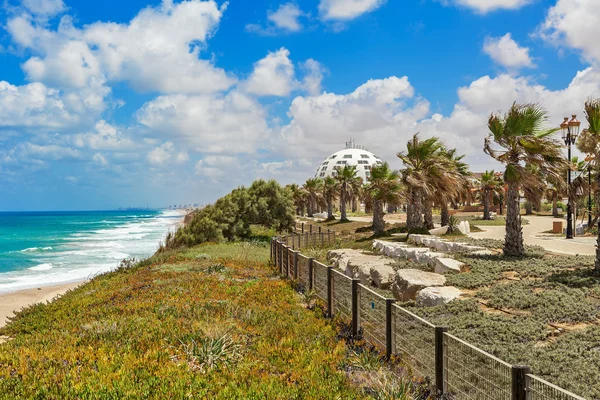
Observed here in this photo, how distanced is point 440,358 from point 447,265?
9453mm

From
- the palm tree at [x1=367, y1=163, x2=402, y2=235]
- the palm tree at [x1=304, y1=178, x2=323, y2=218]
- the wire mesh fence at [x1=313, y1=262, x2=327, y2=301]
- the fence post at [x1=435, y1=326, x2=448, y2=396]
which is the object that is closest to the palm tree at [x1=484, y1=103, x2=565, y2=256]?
the wire mesh fence at [x1=313, y1=262, x2=327, y2=301]

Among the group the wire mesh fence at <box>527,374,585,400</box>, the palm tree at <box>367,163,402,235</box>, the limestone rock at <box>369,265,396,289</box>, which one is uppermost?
the palm tree at <box>367,163,402,235</box>

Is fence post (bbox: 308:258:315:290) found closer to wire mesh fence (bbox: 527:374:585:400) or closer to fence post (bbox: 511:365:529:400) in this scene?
fence post (bbox: 511:365:529:400)

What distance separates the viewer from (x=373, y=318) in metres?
8.62

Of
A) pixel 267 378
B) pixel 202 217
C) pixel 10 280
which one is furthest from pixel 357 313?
pixel 10 280

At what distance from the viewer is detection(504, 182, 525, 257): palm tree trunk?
1692cm

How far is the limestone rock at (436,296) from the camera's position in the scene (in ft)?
37.6

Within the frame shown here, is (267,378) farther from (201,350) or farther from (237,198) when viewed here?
(237,198)

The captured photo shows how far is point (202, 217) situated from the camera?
118 feet

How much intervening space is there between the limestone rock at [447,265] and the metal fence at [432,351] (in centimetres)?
539

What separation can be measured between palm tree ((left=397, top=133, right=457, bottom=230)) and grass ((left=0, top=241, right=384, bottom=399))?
59.2 feet

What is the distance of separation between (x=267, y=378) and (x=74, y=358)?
10.0ft

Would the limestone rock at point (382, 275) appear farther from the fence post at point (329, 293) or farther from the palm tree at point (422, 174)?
the palm tree at point (422, 174)

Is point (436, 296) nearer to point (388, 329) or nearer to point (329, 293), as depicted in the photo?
point (329, 293)
